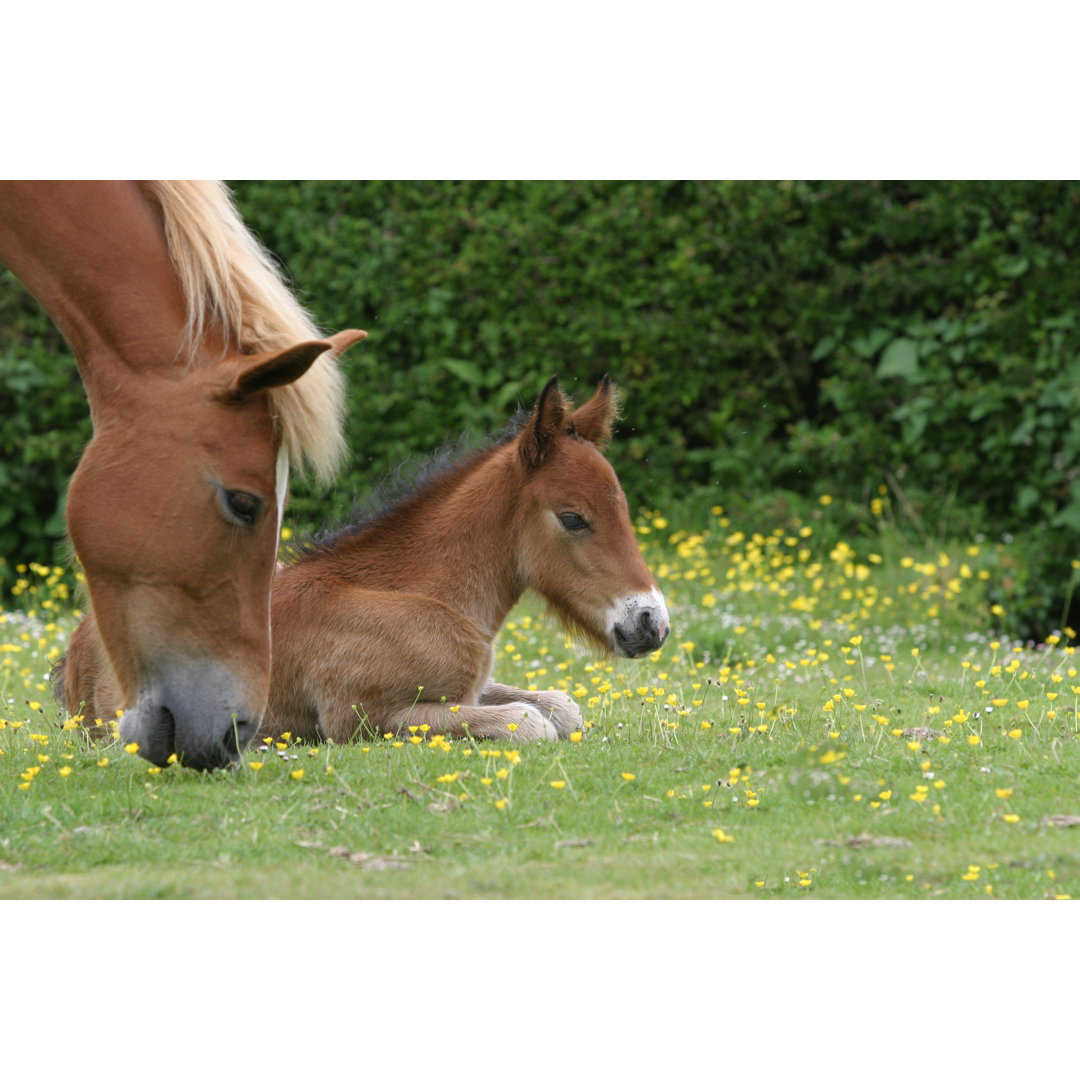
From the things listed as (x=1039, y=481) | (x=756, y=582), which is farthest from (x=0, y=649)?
(x=1039, y=481)

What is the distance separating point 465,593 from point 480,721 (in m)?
0.61

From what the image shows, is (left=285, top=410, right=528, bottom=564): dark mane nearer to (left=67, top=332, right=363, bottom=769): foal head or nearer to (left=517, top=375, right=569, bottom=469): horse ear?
(left=517, top=375, right=569, bottom=469): horse ear

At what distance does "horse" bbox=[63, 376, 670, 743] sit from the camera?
5.20 metres

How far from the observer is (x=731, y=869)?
3.68m

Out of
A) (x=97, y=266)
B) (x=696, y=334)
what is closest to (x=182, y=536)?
(x=97, y=266)

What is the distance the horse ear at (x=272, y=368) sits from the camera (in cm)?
372

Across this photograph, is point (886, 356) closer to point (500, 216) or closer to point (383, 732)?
point (500, 216)

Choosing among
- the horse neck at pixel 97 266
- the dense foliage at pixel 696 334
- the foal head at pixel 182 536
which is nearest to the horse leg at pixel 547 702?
the foal head at pixel 182 536

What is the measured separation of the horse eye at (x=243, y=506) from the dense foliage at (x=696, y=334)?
5722 mm

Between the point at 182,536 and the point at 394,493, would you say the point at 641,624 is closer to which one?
the point at 394,493

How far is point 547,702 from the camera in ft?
17.8

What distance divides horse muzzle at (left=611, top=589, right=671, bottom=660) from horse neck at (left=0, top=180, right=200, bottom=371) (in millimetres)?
2144

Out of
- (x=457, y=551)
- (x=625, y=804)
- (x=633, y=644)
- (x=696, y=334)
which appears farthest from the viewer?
(x=696, y=334)

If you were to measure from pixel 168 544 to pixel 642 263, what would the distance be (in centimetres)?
702
